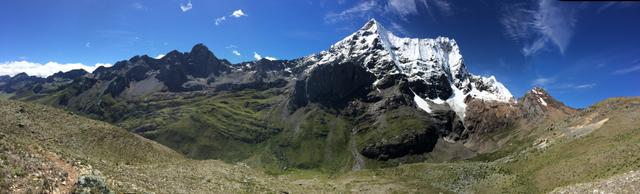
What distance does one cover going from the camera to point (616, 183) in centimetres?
5662

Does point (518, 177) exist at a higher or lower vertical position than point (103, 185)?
higher

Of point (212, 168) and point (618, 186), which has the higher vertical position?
point (618, 186)

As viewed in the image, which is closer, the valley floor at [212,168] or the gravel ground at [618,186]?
the valley floor at [212,168]

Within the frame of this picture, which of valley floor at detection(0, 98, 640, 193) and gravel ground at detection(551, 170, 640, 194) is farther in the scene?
gravel ground at detection(551, 170, 640, 194)

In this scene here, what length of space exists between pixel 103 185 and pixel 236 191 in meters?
28.0

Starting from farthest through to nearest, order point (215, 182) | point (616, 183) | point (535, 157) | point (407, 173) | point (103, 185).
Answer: point (407, 173) → point (535, 157) → point (215, 182) → point (616, 183) → point (103, 185)

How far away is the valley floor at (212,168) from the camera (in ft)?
145

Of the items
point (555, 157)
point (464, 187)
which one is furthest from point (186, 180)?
point (555, 157)

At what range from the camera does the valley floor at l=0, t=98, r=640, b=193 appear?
44.1 meters

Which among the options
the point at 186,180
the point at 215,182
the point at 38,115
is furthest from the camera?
the point at 38,115

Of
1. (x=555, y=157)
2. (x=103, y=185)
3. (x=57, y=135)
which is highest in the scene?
(x=555, y=157)

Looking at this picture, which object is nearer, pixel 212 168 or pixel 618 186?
pixel 618 186

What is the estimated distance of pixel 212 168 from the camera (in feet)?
269

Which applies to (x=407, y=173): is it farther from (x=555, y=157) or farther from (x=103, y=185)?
(x=103, y=185)
